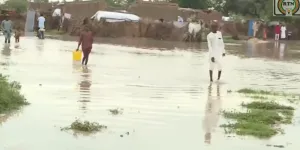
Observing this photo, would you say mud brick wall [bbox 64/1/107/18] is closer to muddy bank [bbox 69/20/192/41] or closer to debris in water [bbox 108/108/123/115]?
muddy bank [bbox 69/20/192/41]

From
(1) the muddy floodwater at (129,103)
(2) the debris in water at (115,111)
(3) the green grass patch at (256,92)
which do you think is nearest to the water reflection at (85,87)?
(1) the muddy floodwater at (129,103)

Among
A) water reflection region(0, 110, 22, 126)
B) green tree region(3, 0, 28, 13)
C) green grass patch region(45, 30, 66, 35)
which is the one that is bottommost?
water reflection region(0, 110, 22, 126)

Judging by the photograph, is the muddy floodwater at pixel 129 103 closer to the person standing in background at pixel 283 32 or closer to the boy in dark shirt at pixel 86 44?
the boy in dark shirt at pixel 86 44

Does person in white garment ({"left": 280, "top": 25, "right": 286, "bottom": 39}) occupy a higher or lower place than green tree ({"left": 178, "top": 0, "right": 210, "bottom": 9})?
lower

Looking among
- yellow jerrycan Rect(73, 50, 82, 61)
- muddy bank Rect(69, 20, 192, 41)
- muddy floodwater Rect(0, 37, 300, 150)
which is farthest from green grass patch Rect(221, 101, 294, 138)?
muddy bank Rect(69, 20, 192, 41)

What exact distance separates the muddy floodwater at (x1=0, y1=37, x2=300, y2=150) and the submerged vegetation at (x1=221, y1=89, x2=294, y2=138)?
0.61 ft

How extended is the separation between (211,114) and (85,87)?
3517 mm

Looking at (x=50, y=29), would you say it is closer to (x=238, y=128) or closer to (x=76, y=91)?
(x=76, y=91)

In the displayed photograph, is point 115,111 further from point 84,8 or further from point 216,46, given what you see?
point 84,8

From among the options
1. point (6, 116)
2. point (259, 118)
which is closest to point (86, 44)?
point (6, 116)

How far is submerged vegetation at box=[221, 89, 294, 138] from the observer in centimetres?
795

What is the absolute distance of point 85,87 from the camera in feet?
39.3

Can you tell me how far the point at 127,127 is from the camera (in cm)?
790

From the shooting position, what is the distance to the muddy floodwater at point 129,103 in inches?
279
